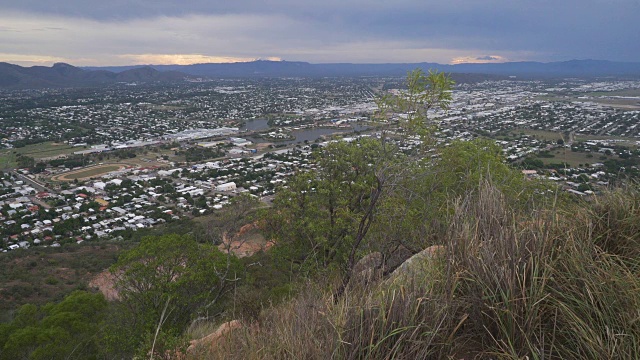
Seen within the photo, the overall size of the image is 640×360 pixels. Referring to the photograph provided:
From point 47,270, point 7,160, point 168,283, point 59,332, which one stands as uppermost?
point 168,283

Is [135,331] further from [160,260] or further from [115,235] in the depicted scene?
[115,235]

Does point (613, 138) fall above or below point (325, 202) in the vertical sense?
below

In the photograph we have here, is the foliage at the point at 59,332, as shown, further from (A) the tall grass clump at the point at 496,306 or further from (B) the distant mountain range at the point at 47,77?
(B) the distant mountain range at the point at 47,77

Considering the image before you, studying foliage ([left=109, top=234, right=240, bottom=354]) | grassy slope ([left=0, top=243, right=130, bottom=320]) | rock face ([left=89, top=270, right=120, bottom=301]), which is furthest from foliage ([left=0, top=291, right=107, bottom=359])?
rock face ([left=89, top=270, right=120, bottom=301])

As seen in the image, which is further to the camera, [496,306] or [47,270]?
[47,270]

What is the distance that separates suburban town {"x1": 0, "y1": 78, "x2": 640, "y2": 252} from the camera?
2561 cm

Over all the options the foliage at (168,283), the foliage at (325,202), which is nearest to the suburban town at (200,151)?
the foliage at (325,202)

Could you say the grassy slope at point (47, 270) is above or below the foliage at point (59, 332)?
below

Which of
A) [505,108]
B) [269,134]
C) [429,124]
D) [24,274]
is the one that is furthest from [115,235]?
[505,108]

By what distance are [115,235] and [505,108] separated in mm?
68685

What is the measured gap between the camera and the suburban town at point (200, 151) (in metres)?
25.6

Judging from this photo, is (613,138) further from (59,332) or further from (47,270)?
(47,270)

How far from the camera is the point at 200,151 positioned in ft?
161

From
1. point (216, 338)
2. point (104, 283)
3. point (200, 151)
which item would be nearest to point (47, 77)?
point (200, 151)
